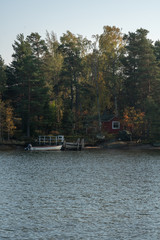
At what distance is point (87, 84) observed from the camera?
84.5 metres

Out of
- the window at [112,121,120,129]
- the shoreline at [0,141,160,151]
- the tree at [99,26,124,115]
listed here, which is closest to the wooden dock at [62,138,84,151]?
the shoreline at [0,141,160,151]

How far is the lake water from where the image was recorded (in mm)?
19516

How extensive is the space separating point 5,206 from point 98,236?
847 cm

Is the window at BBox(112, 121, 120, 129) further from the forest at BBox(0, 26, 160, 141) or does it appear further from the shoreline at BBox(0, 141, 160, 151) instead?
the shoreline at BBox(0, 141, 160, 151)

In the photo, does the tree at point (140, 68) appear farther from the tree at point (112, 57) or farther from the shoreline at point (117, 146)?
the shoreline at point (117, 146)

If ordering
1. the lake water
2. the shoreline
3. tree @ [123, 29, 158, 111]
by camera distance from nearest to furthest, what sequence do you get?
the lake water < the shoreline < tree @ [123, 29, 158, 111]

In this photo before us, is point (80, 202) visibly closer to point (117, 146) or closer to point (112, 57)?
point (117, 146)

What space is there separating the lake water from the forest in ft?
96.6

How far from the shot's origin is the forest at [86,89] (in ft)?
247

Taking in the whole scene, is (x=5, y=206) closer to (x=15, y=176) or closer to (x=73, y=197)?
(x=73, y=197)

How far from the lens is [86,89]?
269 ft

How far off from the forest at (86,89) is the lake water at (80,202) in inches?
1159

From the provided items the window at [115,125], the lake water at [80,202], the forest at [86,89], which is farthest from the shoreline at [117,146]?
the lake water at [80,202]

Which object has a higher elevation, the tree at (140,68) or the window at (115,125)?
the tree at (140,68)
